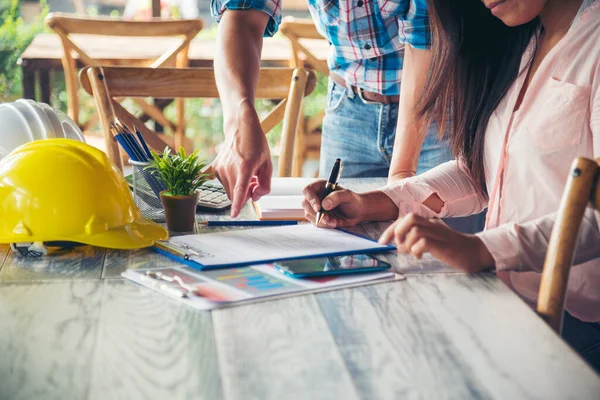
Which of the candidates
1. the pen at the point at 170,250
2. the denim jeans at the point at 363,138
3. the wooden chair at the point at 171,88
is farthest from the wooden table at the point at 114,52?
the pen at the point at 170,250

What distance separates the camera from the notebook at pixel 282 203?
4.36 feet

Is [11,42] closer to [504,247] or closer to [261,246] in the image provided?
[261,246]

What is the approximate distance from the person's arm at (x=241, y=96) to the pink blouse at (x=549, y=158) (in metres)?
0.42

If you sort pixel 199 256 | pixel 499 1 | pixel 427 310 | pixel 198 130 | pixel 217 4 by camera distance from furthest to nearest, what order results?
pixel 198 130, pixel 217 4, pixel 499 1, pixel 199 256, pixel 427 310

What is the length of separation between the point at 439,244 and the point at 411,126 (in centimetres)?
66

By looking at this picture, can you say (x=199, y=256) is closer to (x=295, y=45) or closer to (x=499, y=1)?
(x=499, y=1)

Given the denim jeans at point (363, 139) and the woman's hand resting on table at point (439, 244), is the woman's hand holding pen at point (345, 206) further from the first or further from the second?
the denim jeans at point (363, 139)

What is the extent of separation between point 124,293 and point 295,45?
2825mm

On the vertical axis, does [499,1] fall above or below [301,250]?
above

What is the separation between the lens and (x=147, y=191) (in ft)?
4.30

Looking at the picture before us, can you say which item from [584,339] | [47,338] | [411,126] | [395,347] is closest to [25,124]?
[47,338]

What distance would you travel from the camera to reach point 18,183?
1086 millimetres

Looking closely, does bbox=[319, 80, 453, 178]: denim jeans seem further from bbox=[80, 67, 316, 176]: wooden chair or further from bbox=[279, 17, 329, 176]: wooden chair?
bbox=[279, 17, 329, 176]: wooden chair

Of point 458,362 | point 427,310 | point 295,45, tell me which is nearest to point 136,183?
point 427,310
